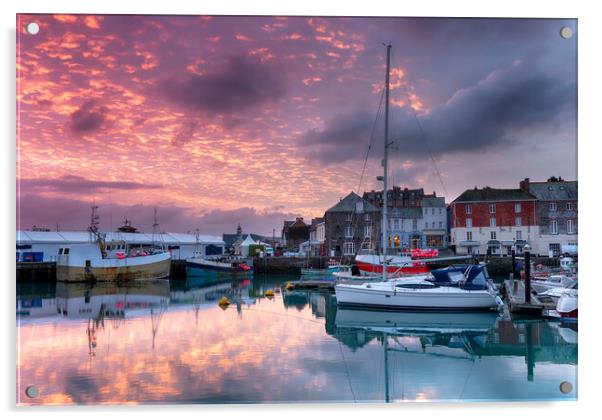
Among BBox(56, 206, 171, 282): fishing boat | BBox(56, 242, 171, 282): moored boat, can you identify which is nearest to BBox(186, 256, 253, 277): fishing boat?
BBox(56, 206, 171, 282): fishing boat

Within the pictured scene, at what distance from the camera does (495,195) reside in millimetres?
41312

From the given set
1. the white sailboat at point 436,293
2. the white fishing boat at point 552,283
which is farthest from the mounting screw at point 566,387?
the white fishing boat at point 552,283

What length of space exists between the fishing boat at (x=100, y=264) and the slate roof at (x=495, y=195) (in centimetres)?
2395

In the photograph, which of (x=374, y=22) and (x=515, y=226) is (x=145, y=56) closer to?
(x=374, y=22)

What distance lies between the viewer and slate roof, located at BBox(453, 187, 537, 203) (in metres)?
40.2

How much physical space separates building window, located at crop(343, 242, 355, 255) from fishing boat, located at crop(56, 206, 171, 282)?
55.1 feet

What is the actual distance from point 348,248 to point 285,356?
35769mm

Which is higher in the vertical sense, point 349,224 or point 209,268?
point 349,224

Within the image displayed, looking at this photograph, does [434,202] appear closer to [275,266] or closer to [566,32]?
[275,266]

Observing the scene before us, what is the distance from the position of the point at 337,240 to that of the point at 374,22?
38.7 m

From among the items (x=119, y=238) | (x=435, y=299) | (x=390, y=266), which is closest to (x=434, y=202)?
(x=390, y=266)

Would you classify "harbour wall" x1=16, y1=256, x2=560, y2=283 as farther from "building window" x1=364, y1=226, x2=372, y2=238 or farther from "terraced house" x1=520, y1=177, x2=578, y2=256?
"building window" x1=364, y1=226, x2=372, y2=238

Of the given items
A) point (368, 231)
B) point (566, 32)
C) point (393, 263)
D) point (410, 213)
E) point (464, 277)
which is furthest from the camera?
point (410, 213)

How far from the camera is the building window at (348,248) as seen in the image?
149ft
